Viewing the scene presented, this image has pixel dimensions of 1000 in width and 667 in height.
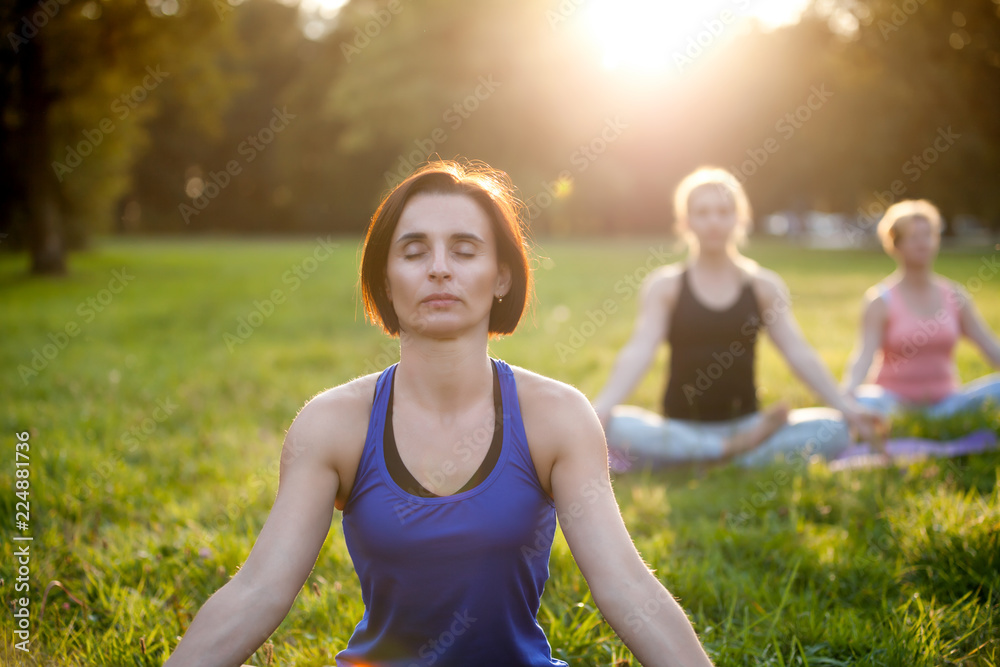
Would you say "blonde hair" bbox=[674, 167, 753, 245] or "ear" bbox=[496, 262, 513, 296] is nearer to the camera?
"ear" bbox=[496, 262, 513, 296]

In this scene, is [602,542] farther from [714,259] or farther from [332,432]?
[714,259]

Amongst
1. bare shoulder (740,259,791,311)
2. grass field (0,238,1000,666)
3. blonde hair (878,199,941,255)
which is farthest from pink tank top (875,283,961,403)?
A: bare shoulder (740,259,791,311)

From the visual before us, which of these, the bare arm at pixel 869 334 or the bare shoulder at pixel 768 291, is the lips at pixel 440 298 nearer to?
the bare shoulder at pixel 768 291

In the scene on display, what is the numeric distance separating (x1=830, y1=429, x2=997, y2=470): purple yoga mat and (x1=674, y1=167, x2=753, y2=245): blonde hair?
61.7 inches

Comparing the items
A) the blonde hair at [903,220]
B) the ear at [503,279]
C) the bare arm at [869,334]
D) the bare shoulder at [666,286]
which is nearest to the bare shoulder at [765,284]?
the bare shoulder at [666,286]

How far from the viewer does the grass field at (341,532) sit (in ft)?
8.59

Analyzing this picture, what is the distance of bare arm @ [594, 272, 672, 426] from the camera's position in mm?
4664

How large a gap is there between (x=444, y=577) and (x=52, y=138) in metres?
20.5

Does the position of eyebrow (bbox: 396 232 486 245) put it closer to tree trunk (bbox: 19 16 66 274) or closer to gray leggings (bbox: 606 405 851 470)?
gray leggings (bbox: 606 405 851 470)

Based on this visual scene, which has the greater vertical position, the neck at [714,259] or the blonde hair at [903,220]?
the blonde hair at [903,220]

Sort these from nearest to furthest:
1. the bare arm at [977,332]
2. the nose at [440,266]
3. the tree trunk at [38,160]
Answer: the nose at [440,266] → the bare arm at [977,332] → the tree trunk at [38,160]

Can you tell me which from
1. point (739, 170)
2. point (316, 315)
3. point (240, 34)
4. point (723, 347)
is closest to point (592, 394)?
point (723, 347)

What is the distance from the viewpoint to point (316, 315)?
1167 cm

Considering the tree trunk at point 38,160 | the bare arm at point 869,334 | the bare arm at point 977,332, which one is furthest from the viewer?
the tree trunk at point 38,160
